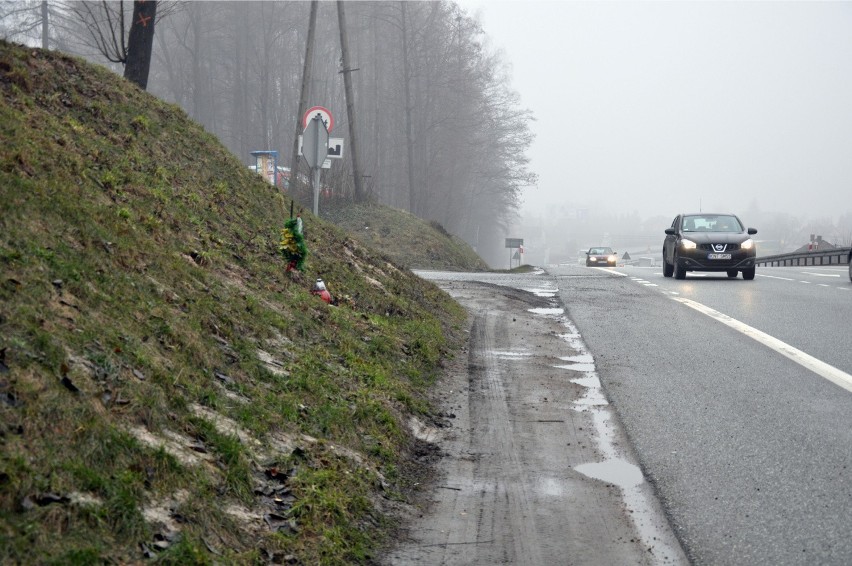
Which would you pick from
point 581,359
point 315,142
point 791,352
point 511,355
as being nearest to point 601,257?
point 315,142

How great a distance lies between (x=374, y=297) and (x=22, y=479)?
26.9ft

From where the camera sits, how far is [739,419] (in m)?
7.90

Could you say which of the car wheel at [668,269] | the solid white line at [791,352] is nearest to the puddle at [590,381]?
the solid white line at [791,352]

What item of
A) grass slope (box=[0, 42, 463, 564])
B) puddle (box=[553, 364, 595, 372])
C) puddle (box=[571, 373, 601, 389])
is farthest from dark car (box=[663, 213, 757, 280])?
puddle (box=[571, 373, 601, 389])

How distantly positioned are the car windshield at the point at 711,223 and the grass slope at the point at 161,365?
16061 mm

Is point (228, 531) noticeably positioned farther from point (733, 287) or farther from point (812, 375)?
point (733, 287)

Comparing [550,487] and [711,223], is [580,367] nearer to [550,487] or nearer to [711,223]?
[550,487]

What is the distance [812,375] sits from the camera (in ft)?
32.3

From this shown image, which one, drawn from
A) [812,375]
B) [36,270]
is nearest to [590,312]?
[812,375]

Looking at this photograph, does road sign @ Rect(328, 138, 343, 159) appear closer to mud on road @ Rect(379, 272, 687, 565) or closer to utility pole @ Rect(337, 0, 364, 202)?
utility pole @ Rect(337, 0, 364, 202)

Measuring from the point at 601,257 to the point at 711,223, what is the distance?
33539 mm

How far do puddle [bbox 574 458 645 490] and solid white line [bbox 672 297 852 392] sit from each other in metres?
3.41

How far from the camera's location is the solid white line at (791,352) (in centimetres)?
965

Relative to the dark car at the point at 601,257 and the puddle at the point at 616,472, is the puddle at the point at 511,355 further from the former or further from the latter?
the dark car at the point at 601,257
